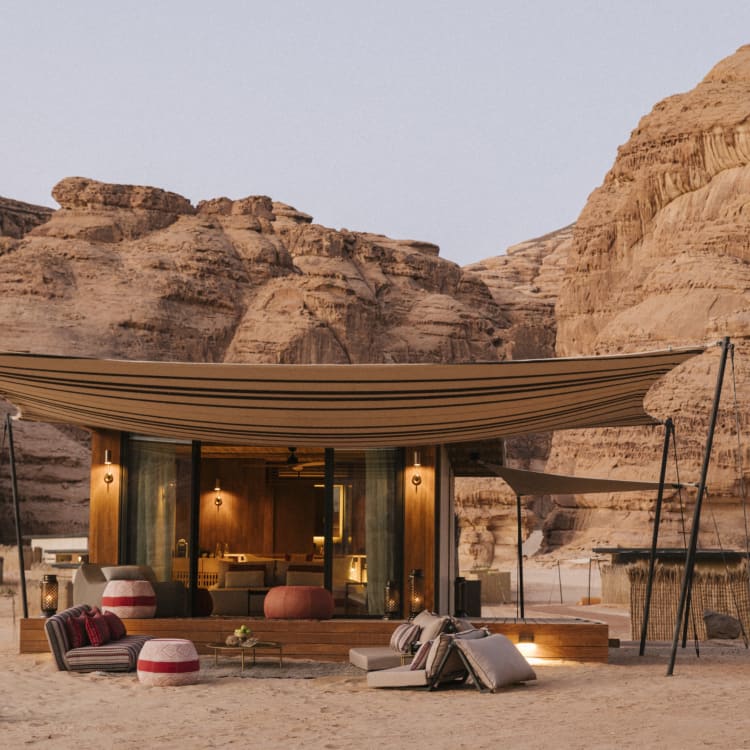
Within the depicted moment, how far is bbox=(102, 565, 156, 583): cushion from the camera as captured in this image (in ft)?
31.9

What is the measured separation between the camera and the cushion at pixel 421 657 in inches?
308

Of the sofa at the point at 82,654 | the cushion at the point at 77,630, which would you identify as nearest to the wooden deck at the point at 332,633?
the cushion at the point at 77,630

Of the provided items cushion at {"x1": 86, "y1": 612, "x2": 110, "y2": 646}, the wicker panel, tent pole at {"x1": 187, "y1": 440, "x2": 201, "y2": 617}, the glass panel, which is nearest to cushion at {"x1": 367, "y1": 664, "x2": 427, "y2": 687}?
cushion at {"x1": 86, "y1": 612, "x2": 110, "y2": 646}

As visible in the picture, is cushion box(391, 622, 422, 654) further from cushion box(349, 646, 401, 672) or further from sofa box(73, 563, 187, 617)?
sofa box(73, 563, 187, 617)

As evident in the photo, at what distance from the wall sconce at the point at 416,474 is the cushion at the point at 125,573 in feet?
8.08

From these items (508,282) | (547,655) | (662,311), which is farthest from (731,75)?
(508,282)

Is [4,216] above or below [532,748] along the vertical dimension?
above

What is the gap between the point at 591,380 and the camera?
7.80 meters

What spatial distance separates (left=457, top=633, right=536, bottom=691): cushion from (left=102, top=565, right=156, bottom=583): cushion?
3.36m

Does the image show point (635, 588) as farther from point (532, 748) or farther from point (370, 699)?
point (532, 748)

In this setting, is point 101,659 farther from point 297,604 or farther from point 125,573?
point 297,604

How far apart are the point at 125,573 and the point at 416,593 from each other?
248cm

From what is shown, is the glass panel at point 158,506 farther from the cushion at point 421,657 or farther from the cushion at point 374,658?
the cushion at point 421,657

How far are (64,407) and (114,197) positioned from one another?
177ft
